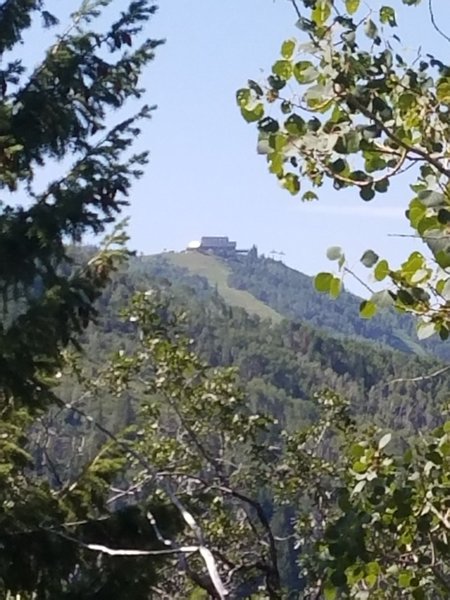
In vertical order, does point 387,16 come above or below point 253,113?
above

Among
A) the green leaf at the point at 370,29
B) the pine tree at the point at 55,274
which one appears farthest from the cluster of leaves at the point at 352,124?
the pine tree at the point at 55,274

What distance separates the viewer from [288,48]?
1779mm

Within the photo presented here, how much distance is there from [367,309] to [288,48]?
50cm

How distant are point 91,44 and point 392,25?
14.6ft

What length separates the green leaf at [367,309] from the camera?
1664 mm

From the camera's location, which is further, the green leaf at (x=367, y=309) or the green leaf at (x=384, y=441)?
the green leaf at (x=384, y=441)

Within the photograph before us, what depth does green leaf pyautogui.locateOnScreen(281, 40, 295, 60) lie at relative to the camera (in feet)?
5.82

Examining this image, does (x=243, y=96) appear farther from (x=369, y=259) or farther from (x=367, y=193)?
(x=369, y=259)

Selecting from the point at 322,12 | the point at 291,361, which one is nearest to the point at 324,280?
the point at 322,12

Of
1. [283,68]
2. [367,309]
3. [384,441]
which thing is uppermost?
[283,68]

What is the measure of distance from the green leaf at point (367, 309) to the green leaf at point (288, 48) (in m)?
0.48

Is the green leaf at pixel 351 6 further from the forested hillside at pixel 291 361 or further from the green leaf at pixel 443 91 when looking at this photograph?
the forested hillside at pixel 291 361

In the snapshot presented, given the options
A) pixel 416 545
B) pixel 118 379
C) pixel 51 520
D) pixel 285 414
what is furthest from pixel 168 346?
pixel 285 414

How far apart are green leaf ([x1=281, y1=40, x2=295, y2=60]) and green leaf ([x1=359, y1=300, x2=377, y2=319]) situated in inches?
18.7
